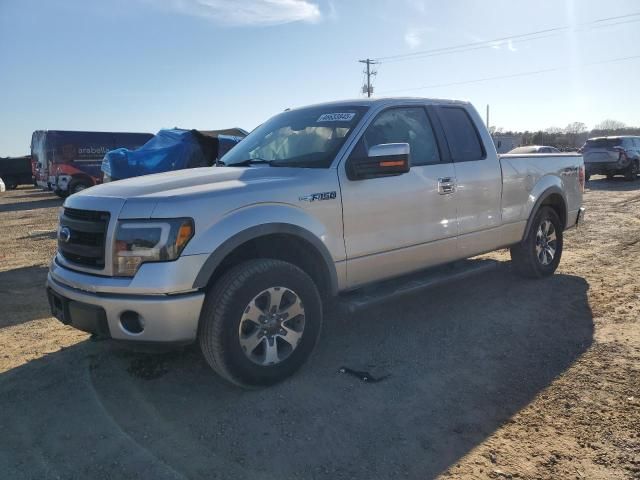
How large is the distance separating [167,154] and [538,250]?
18.5 feet

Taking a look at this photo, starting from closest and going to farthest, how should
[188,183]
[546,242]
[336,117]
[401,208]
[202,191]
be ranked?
[202,191]
[188,183]
[401,208]
[336,117]
[546,242]

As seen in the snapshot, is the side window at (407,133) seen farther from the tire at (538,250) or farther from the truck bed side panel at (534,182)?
the tire at (538,250)

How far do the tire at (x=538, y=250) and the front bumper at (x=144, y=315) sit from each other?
402 cm

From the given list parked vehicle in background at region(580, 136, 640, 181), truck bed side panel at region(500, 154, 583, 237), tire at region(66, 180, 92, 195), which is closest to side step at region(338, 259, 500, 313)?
truck bed side panel at region(500, 154, 583, 237)

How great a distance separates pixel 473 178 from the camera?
4.85 meters

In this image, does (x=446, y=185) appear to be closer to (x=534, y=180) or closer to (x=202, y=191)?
(x=534, y=180)

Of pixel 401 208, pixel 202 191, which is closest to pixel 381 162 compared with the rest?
pixel 401 208

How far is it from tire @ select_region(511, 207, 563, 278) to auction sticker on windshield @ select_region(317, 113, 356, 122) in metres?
2.70

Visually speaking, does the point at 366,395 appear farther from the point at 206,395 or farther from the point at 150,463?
the point at 150,463

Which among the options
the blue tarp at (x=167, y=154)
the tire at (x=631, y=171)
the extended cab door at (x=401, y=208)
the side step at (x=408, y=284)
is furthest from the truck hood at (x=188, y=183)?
the tire at (x=631, y=171)

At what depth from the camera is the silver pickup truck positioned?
3.10m

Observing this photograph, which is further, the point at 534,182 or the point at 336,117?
the point at 534,182

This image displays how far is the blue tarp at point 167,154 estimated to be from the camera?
7841mm

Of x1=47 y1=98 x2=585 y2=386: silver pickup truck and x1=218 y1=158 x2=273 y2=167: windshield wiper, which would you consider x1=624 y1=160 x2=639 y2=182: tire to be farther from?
x1=218 y1=158 x2=273 y2=167: windshield wiper
